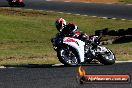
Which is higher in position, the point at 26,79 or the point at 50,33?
the point at 26,79

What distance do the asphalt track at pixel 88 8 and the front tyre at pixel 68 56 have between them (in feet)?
86.8

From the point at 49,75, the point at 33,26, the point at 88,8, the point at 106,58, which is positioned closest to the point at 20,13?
the point at 33,26

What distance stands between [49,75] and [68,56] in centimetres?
232

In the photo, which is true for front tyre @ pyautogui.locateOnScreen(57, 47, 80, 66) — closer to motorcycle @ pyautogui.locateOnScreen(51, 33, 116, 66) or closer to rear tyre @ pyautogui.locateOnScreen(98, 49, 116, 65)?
motorcycle @ pyautogui.locateOnScreen(51, 33, 116, 66)

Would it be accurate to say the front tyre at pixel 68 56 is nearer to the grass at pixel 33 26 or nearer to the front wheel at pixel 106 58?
the front wheel at pixel 106 58

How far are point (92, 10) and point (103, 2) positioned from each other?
7.04m

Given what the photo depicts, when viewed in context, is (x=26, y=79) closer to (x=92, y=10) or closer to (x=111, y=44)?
(x=111, y=44)

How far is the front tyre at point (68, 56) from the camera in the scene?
17.7m

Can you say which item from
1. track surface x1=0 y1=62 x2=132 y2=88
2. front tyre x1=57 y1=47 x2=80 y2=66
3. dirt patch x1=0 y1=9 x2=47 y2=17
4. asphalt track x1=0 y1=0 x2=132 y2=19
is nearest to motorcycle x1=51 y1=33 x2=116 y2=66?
front tyre x1=57 y1=47 x2=80 y2=66

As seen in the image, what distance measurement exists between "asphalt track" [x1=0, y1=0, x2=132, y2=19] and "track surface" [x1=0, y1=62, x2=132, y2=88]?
27.2 m

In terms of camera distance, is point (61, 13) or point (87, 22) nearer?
point (87, 22)

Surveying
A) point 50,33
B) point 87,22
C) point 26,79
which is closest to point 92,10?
point 87,22

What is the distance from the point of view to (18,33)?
36.8 metres

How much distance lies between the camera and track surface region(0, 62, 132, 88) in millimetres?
13930
